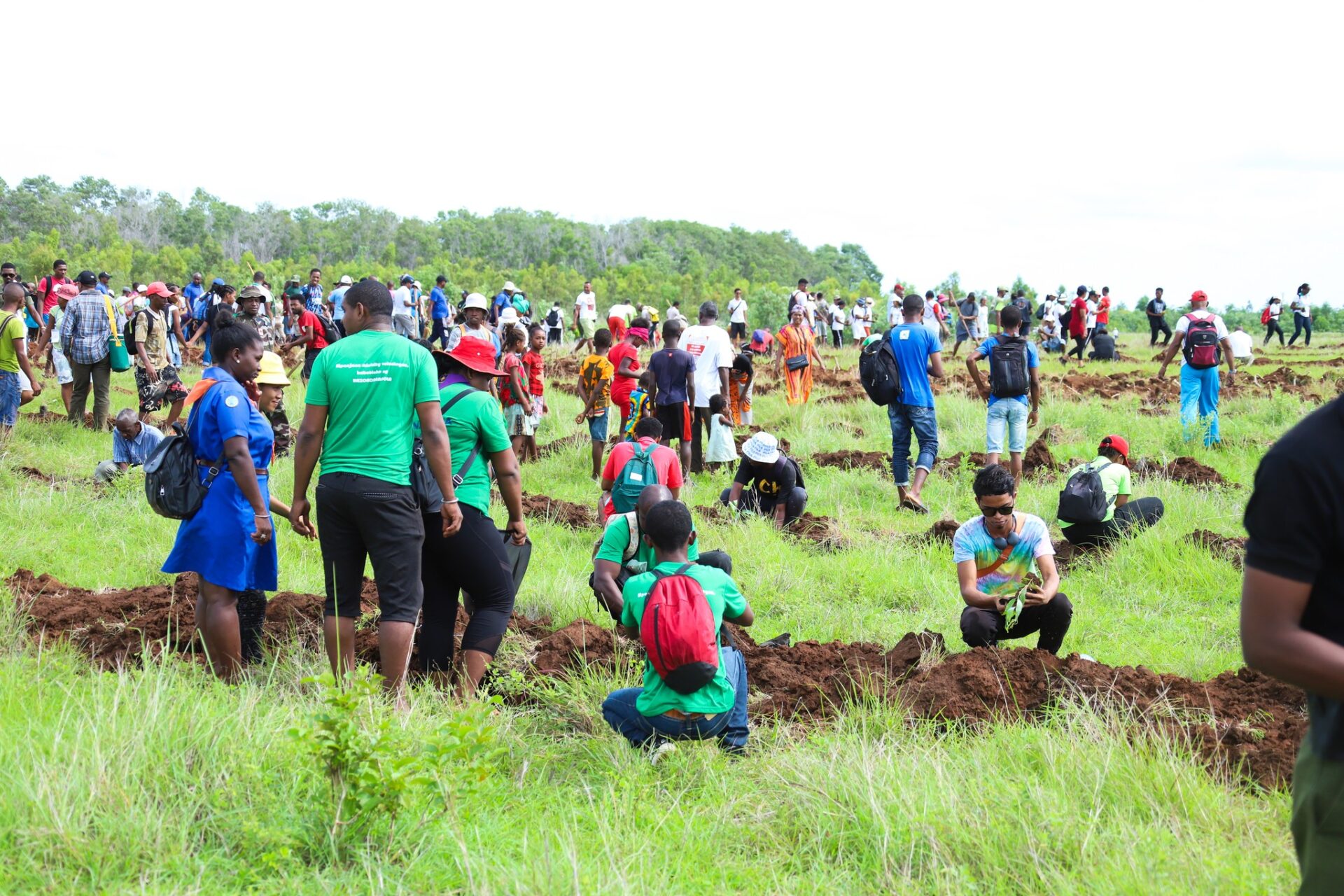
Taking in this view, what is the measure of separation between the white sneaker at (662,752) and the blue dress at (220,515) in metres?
1.96

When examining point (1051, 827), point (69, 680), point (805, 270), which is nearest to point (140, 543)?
point (69, 680)

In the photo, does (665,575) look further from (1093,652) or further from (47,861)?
(1093,652)

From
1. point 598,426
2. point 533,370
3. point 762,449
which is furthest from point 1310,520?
point 533,370

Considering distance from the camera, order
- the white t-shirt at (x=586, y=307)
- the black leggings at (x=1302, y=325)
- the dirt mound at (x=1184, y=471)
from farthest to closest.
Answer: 1. the black leggings at (x=1302, y=325)
2. the white t-shirt at (x=586, y=307)
3. the dirt mound at (x=1184, y=471)

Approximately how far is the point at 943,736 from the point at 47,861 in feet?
10.3

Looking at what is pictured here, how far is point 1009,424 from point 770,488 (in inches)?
97.1

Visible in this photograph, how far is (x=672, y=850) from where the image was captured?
3646 mm

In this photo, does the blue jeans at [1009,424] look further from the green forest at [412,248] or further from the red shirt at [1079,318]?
the green forest at [412,248]

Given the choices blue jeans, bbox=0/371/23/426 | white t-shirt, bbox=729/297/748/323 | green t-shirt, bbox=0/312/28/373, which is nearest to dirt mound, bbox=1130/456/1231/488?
green t-shirt, bbox=0/312/28/373

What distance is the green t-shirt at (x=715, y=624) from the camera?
4.46m

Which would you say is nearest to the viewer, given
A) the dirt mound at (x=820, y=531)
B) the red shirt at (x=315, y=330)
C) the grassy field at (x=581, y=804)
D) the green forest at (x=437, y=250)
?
the grassy field at (x=581, y=804)

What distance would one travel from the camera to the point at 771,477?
30.0 ft

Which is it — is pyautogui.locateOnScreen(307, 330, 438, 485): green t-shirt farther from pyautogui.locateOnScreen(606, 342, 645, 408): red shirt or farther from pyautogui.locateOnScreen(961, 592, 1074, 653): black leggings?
pyautogui.locateOnScreen(606, 342, 645, 408): red shirt

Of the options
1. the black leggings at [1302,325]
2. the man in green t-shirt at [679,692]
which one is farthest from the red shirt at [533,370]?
the black leggings at [1302,325]
